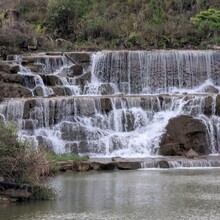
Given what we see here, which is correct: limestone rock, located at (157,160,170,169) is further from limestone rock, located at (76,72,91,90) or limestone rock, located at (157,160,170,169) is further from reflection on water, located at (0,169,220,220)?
limestone rock, located at (76,72,91,90)

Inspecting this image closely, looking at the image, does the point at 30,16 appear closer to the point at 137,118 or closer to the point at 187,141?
the point at 137,118

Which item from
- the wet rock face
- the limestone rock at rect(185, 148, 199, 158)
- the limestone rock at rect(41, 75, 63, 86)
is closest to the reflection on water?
the limestone rock at rect(185, 148, 199, 158)

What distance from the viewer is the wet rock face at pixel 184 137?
32.3 m

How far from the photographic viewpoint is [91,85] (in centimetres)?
4072

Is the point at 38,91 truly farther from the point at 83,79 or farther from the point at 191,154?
the point at 191,154

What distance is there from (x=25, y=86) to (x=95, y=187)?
18.7 metres

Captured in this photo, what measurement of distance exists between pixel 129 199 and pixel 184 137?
14700 millimetres

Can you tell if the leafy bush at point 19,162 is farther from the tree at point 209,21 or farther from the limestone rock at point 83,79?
the tree at point 209,21

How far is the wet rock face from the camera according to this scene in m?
32.3

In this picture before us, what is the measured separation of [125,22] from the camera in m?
51.9

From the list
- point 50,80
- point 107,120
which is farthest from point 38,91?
point 107,120

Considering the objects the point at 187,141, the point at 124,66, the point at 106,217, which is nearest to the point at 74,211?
the point at 106,217

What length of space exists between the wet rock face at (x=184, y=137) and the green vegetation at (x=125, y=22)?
15.5 m

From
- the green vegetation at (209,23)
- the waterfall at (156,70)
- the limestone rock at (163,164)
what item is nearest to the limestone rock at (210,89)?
the waterfall at (156,70)
